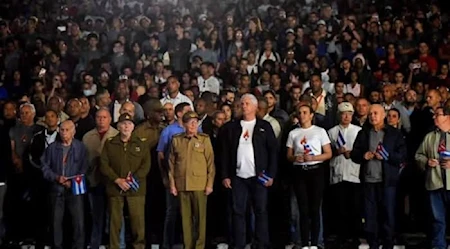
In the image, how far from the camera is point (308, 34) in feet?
59.9

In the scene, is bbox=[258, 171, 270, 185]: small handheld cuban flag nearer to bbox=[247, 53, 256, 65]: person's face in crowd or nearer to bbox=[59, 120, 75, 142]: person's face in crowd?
bbox=[59, 120, 75, 142]: person's face in crowd

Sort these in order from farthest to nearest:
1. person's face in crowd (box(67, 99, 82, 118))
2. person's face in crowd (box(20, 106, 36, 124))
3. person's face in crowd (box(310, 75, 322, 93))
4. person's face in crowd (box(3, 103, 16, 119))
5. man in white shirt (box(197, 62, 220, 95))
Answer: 1. man in white shirt (box(197, 62, 220, 95))
2. person's face in crowd (box(310, 75, 322, 93))
3. person's face in crowd (box(3, 103, 16, 119))
4. person's face in crowd (box(20, 106, 36, 124))
5. person's face in crowd (box(67, 99, 82, 118))

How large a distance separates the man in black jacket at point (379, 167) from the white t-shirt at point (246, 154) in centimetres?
131

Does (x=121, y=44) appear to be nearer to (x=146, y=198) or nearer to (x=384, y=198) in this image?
(x=146, y=198)

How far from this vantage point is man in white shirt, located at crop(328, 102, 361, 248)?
12227 millimetres

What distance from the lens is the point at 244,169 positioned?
11.9 m

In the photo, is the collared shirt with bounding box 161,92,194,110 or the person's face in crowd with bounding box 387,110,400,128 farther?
the collared shirt with bounding box 161,92,194,110

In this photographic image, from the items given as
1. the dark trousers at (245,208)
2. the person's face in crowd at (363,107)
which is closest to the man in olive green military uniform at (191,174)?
the dark trousers at (245,208)

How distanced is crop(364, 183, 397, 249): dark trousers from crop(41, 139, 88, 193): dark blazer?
3.67m

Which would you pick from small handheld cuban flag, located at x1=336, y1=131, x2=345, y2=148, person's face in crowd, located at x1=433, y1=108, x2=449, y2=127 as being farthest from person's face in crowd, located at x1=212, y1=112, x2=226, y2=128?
person's face in crowd, located at x1=433, y1=108, x2=449, y2=127

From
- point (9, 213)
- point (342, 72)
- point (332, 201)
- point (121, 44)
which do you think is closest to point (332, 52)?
point (342, 72)

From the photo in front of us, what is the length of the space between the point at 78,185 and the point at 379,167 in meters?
3.84

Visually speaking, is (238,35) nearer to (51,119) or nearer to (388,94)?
(388,94)

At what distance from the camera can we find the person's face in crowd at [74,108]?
12.7 m
